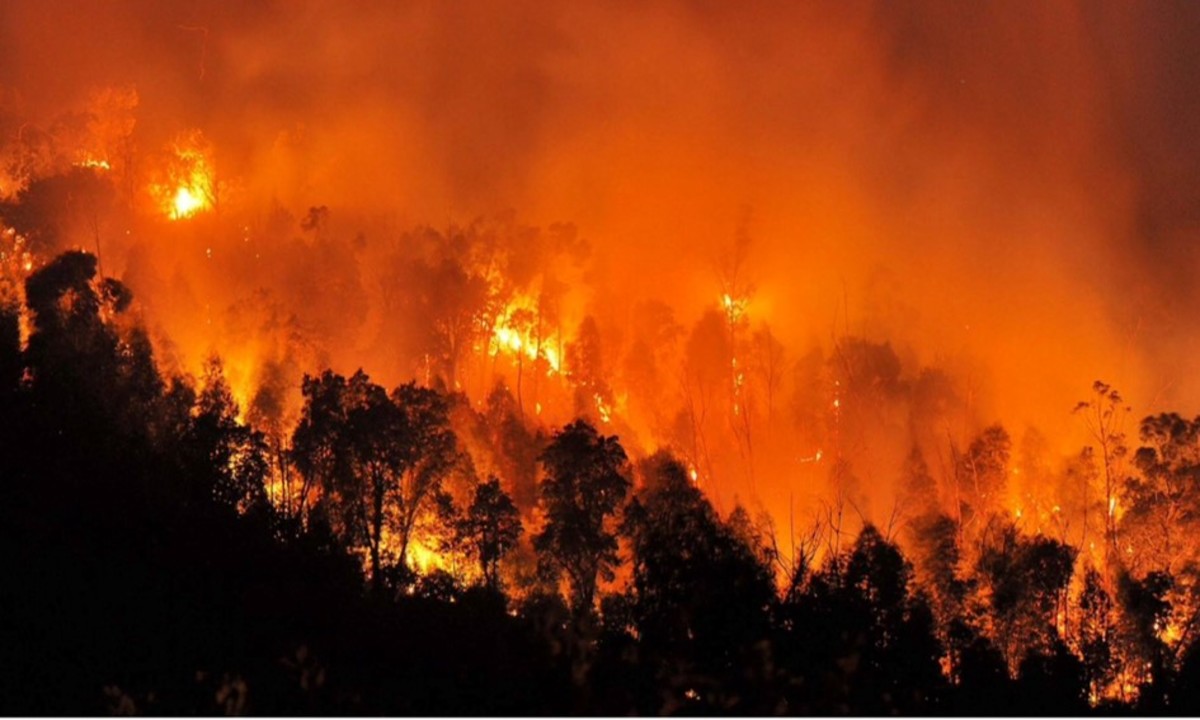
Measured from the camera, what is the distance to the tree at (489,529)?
153ft

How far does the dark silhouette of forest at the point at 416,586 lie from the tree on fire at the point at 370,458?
0.37ft

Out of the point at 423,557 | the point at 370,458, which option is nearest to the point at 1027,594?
the point at 423,557

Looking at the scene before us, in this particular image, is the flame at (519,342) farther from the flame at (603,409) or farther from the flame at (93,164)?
the flame at (93,164)

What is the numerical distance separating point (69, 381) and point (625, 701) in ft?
106

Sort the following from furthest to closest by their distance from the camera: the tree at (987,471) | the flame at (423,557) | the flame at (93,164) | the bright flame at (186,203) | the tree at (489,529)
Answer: the bright flame at (186,203) → the flame at (93,164) → the tree at (987,471) → the flame at (423,557) → the tree at (489,529)

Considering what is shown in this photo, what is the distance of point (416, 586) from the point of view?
44719mm

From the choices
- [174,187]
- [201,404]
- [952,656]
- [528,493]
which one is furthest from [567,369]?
[952,656]

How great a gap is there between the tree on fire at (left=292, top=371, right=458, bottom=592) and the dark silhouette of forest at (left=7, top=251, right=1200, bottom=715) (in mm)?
112

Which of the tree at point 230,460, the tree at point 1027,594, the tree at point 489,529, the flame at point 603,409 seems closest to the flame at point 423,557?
the tree at point 489,529

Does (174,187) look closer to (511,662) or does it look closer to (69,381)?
(69,381)

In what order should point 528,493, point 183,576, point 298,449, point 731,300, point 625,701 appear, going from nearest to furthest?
point 625,701, point 183,576, point 298,449, point 528,493, point 731,300

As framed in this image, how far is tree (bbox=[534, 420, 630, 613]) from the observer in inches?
1763

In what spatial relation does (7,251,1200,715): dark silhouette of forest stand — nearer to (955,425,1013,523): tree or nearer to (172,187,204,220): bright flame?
(955,425,1013,523): tree

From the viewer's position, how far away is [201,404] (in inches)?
1969
